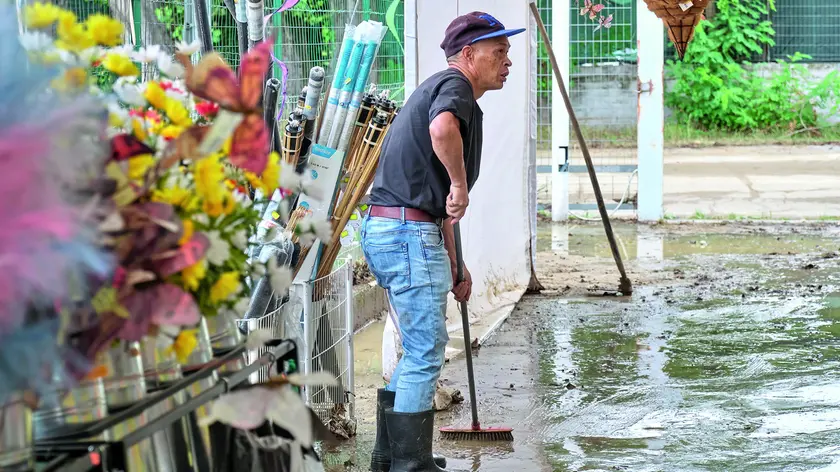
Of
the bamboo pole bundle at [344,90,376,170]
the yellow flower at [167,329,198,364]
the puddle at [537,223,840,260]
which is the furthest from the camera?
the puddle at [537,223,840,260]

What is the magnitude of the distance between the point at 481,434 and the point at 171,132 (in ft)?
11.2

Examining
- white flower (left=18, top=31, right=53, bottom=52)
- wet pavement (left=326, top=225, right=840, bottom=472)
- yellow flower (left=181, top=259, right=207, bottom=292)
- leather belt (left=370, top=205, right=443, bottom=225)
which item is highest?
white flower (left=18, top=31, right=53, bottom=52)

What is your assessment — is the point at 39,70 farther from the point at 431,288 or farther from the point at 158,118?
the point at 431,288

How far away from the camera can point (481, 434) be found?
485cm

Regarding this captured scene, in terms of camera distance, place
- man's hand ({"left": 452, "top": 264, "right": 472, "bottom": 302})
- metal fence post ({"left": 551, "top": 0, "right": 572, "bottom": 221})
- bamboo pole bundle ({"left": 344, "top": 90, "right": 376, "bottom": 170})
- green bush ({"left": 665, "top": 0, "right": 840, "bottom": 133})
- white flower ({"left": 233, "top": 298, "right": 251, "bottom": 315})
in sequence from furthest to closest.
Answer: green bush ({"left": 665, "top": 0, "right": 840, "bottom": 133}) < metal fence post ({"left": 551, "top": 0, "right": 572, "bottom": 221}) < bamboo pole bundle ({"left": 344, "top": 90, "right": 376, "bottom": 170}) < man's hand ({"left": 452, "top": 264, "right": 472, "bottom": 302}) < white flower ({"left": 233, "top": 298, "right": 251, "bottom": 315})

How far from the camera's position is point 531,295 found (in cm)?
846

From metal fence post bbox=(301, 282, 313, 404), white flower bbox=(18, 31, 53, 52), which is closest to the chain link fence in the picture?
metal fence post bbox=(301, 282, 313, 404)

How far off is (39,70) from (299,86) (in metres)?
4.39

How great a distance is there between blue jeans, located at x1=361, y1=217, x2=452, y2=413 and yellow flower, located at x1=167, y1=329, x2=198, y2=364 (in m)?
2.44

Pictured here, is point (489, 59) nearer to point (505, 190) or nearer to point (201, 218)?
point (201, 218)

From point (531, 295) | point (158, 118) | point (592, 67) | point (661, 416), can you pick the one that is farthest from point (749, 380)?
point (592, 67)

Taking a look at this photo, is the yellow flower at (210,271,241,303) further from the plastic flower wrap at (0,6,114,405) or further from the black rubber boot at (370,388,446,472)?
the black rubber boot at (370,388,446,472)

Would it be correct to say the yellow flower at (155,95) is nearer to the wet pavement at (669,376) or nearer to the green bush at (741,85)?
the wet pavement at (669,376)

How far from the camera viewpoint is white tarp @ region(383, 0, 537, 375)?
7.11 m
